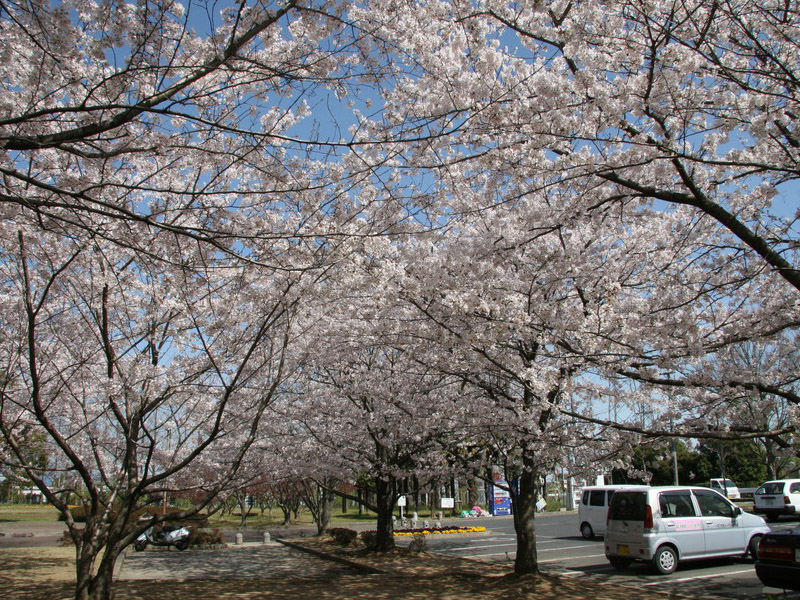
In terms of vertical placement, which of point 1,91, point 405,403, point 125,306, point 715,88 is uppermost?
point 715,88

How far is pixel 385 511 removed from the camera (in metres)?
13.2

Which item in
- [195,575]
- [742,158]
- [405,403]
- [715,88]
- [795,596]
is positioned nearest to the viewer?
[715,88]

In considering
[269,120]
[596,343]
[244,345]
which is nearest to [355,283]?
[244,345]

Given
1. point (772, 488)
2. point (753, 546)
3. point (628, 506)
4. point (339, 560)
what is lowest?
point (339, 560)

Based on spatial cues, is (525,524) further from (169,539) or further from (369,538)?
(169,539)

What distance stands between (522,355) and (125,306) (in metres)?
5.49

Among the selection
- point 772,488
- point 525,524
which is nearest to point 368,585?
point 525,524

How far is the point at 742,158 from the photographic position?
18.6 ft

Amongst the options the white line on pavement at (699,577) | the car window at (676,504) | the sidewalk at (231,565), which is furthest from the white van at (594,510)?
the sidewalk at (231,565)

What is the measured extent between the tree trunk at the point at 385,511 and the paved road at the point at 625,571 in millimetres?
2264

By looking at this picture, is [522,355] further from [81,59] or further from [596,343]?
[81,59]

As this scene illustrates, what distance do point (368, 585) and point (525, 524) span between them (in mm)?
2882

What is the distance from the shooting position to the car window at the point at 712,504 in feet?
37.1

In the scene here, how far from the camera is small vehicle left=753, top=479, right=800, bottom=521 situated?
20.2 m
